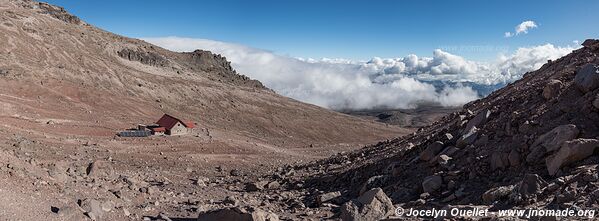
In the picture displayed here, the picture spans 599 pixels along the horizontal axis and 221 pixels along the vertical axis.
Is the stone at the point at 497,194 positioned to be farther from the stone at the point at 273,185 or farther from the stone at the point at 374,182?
the stone at the point at 273,185

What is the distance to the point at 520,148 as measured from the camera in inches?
505

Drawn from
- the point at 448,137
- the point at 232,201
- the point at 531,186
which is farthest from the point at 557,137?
the point at 232,201

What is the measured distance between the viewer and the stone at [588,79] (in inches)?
523

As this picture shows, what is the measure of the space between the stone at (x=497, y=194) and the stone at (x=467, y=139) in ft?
13.8

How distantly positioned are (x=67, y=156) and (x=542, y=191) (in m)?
21.5

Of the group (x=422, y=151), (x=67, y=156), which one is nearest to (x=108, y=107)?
(x=67, y=156)

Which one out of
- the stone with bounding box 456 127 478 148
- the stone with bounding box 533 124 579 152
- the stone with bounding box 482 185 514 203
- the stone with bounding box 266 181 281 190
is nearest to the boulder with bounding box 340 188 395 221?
the stone with bounding box 482 185 514 203

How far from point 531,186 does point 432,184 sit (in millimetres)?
3302

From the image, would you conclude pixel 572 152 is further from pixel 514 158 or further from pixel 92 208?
pixel 92 208

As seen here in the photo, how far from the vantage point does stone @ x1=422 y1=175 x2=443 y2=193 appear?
13.2m

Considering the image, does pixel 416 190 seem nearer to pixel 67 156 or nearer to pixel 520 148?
pixel 520 148

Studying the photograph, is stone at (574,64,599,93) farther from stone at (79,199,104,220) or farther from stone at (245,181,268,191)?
stone at (79,199,104,220)

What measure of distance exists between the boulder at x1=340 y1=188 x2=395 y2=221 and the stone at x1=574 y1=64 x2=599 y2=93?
7110mm

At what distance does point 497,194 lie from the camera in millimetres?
10844
